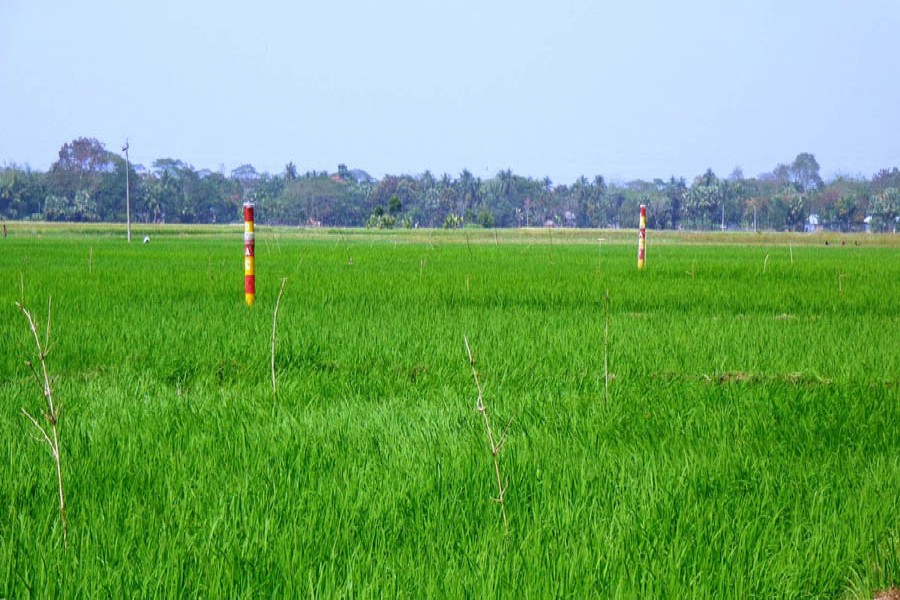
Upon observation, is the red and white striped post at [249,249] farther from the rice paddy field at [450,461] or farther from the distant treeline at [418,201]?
the distant treeline at [418,201]

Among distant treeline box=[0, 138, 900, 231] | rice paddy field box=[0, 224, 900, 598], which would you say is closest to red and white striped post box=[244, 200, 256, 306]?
rice paddy field box=[0, 224, 900, 598]

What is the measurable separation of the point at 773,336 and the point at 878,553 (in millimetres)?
3967

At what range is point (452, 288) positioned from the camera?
9.27 m

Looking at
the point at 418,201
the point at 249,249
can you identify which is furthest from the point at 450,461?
the point at 418,201

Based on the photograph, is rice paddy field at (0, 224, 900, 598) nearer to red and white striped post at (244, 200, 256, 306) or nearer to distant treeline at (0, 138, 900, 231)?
red and white striped post at (244, 200, 256, 306)

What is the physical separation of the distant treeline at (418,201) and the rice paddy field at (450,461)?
85.9 m

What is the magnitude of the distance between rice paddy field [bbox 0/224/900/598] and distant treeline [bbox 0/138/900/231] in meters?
85.9

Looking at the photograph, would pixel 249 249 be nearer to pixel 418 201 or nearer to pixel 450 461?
pixel 450 461

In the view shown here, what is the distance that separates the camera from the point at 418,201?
116688mm

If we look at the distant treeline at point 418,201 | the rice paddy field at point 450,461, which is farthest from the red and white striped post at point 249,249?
the distant treeline at point 418,201

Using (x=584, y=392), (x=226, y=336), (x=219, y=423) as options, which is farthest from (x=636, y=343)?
(x=219, y=423)

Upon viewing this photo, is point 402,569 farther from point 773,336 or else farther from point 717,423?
point 773,336

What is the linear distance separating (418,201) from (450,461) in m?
115

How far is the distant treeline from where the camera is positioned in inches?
3971
